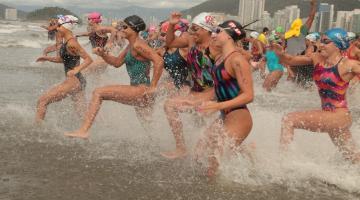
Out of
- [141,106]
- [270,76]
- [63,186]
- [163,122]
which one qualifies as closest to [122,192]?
[63,186]

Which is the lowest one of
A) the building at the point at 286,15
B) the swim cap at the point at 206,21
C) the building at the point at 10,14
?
the building at the point at 10,14

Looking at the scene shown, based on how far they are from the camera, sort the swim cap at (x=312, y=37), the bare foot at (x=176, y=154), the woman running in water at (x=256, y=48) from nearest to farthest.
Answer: the bare foot at (x=176, y=154)
the swim cap at (x=312, y=37)
the woman running in water at (x=256, y=48)

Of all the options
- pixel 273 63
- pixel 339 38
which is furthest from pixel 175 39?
pixel 273 63

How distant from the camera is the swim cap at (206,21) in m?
5.42

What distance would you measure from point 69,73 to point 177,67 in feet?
4.98

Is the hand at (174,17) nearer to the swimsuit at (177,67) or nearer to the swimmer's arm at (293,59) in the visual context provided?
the swimsuit at (177,67)

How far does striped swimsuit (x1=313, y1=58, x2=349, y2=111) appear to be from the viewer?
5273 mm

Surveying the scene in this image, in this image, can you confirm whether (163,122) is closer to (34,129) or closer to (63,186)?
(34,129)

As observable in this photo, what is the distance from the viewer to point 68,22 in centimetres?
743

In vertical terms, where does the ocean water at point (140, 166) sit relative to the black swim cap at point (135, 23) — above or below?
below

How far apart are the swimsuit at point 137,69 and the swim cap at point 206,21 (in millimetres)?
1065

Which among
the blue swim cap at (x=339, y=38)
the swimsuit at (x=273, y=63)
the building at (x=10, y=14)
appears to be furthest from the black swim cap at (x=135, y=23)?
the building at (x=10, y=14)

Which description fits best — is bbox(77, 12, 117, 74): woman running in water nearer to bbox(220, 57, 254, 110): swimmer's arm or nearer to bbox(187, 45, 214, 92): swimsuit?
bbox(187, 45, 214, 92): swimsuit

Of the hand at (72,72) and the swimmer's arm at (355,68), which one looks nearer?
the swimmer's arm at (355,68)
